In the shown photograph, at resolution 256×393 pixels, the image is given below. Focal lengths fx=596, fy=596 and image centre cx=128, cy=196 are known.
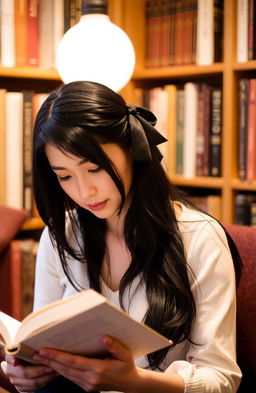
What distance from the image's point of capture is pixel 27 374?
1.01 meters

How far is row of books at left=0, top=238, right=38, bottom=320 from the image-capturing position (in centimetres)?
193

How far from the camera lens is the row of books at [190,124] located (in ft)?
6.73

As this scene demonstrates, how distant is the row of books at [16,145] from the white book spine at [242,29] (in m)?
0.68

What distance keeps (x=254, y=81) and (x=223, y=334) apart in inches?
40.3

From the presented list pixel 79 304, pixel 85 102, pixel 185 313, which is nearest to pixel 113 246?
pixel 185 313

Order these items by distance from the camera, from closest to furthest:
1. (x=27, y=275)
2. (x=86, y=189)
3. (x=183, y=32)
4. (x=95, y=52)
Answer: (x=86, y=189) → (x=95, y=52) → (x=27, y=275) → (x=183, y=32)

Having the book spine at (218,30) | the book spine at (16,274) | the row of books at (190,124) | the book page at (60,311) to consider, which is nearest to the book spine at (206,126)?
the row of books at (190,124)

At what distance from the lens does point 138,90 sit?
2271 mm

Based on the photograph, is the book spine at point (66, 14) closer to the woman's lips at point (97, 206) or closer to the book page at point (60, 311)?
the woman's lips at point (97, 206)

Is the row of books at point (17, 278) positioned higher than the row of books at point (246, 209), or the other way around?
the row of books at point (246, 209)

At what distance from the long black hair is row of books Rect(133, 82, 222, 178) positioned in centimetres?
78

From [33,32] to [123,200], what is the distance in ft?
3.43

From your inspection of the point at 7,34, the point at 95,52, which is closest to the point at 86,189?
the point at 95,52

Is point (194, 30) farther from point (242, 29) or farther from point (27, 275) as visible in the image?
point (27, 275)
